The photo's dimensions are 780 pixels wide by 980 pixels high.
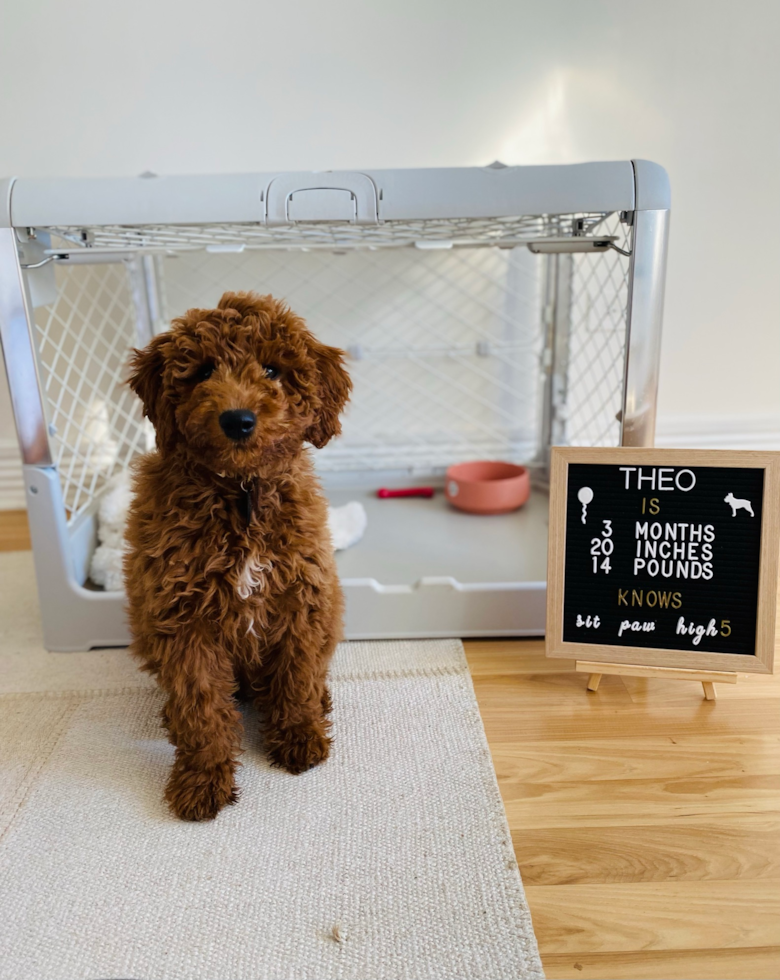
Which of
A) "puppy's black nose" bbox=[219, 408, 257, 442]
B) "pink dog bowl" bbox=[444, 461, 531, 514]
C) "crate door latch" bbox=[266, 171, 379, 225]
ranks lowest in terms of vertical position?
"pink dog bowl" bbox=[444, 461, 531, 514]

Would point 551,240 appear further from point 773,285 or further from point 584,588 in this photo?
point 773,285

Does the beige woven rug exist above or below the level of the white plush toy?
below

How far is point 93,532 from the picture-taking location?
4.52 feet

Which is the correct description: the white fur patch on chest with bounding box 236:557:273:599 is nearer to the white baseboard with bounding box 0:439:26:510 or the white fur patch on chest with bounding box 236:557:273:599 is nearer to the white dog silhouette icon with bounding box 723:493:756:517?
the white dog silhouette icon with bounding box 723:493:756:517

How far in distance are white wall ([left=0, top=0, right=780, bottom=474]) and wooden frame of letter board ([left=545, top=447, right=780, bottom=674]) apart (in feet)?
3.39

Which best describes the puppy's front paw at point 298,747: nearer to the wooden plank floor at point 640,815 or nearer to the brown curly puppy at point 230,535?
the brown curly puppy at point 230,535

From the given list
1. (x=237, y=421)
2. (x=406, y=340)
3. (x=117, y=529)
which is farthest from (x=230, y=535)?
(x=406, y=340)

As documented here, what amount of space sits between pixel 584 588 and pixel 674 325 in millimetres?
1118

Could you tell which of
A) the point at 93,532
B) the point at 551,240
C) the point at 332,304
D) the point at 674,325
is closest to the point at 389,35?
the point at 332,304

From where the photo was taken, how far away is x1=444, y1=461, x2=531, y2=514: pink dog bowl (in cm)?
164

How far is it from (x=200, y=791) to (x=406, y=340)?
130 centimetres

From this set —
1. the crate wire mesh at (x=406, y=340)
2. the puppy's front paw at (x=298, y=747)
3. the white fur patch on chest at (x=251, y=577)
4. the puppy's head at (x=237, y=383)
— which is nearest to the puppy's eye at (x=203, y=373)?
the puppy's head at (x=237, y=383)

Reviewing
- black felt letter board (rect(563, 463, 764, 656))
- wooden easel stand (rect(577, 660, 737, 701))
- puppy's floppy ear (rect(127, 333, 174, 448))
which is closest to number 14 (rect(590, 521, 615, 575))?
black felt letter board (rect(563, 463, 764, 656))

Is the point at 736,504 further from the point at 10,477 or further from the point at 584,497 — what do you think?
the point at 10,477
